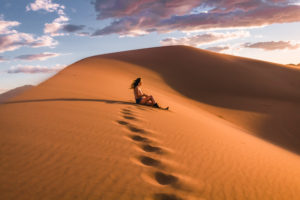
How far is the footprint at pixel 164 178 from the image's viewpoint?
3.29 metres

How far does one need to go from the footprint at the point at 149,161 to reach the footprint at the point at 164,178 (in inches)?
10.3

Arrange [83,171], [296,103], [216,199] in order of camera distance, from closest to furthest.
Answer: [216,199], [83,171], [296,103]

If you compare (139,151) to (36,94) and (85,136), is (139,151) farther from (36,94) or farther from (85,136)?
(36,94)

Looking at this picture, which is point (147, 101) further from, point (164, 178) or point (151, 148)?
point (164, 178)

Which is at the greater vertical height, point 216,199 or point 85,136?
point 85,136

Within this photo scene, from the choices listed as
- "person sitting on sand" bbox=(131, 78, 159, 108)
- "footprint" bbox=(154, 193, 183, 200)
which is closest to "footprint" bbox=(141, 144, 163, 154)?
"footprint" bbox=(154, 193, 183, 200)

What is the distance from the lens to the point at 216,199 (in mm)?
3059

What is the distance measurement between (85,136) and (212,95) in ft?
51.4

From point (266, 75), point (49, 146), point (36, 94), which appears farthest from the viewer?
point (266, 75)

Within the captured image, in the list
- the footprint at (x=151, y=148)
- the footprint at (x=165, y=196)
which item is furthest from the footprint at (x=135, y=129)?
the footprint at (x=165, y=196)

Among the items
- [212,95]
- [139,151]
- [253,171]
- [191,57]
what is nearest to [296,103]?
[212,95]

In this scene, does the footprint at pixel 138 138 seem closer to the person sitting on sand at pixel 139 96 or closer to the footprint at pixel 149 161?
the footprint at pixel 149 161

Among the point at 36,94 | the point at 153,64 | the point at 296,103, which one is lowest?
the point at 296,103

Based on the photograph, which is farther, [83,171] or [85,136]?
[85,136]
